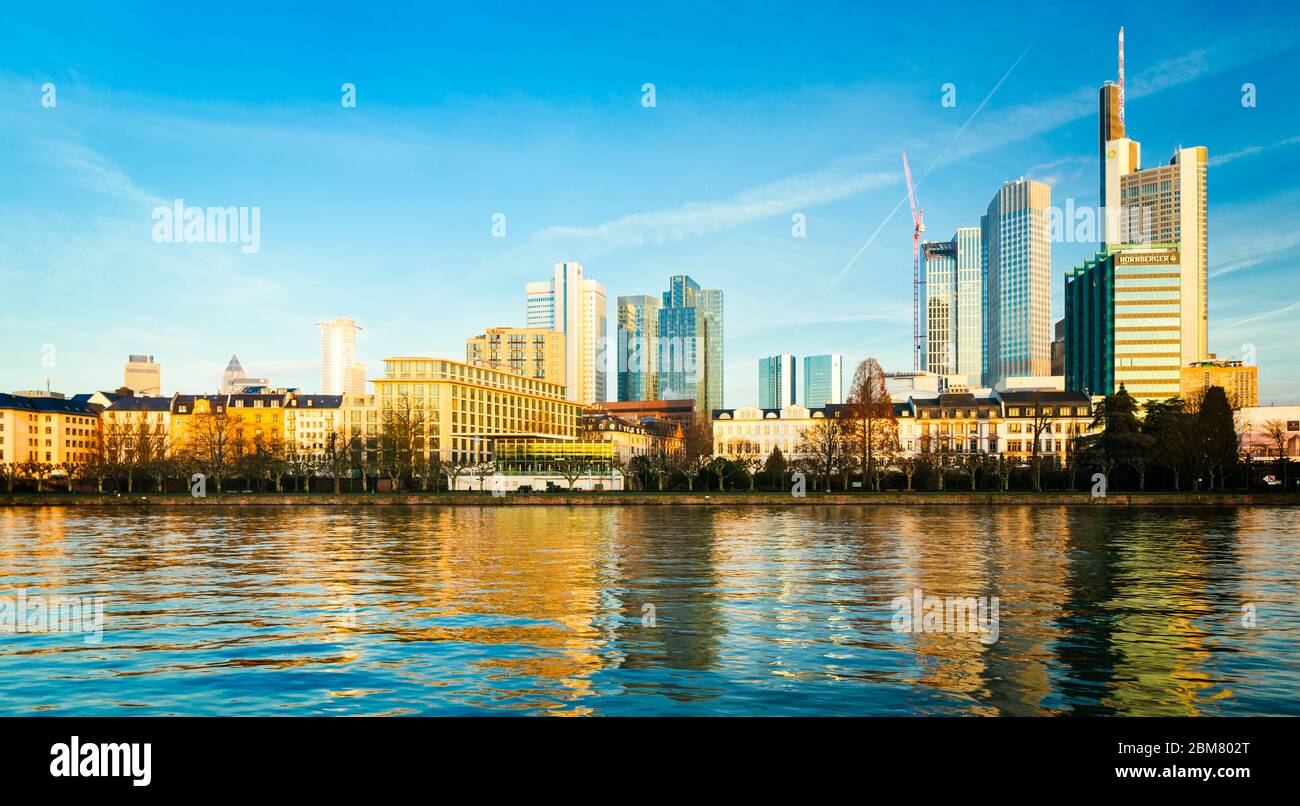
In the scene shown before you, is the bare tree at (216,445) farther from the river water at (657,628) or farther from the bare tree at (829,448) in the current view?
the river water at (657,628)

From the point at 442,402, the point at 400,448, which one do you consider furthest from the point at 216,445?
the point at 442,402

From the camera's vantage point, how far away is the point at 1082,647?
2295cm

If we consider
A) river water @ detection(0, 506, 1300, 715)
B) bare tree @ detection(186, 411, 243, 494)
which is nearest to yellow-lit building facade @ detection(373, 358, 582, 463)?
bare tree @ detection(186, 411, 243, 494)

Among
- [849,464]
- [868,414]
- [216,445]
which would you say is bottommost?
[849,464]

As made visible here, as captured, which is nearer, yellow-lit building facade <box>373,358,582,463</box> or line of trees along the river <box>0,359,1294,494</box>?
line of trees along the river <box>0,359,1294,494</box>

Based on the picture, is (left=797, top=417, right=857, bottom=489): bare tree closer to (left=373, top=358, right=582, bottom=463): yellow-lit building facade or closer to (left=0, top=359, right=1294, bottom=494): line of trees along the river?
(left=0, top=359, right=1294, bottom=494): line of trees along the river

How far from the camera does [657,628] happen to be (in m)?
25.6

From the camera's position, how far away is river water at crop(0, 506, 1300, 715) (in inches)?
720

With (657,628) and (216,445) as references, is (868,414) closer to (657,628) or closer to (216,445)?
(216,445)

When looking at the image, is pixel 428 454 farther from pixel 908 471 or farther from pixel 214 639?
pixel 214 639

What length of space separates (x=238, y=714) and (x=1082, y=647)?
60.9ft
